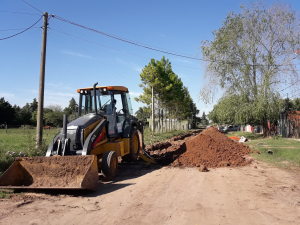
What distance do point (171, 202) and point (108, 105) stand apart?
4.33m

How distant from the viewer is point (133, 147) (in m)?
9.28

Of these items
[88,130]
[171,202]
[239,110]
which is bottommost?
[171,202]

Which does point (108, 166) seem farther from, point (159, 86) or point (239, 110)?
point (159, 86)

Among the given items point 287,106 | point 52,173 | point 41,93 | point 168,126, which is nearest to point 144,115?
point 168,126

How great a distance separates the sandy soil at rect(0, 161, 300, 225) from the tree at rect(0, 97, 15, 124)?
5788 centimetres

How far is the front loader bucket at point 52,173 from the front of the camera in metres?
5.88

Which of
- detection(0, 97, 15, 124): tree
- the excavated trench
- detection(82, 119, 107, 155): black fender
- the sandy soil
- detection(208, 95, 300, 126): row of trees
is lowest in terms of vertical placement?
the sandy soil

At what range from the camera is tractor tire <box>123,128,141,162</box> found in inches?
359

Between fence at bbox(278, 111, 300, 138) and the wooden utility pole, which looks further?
fence at bbox(278, 111, 300, 138)

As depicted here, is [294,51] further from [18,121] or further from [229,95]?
[18,121]

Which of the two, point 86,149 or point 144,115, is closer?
point 86,149

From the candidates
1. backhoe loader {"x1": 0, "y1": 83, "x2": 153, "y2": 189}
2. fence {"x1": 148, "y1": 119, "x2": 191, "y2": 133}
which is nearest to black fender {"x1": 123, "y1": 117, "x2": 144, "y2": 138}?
backhoe loader {"x1": 0, "y1": 83, "x2": 153, "y2": 189}

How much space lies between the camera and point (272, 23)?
66.9 ft

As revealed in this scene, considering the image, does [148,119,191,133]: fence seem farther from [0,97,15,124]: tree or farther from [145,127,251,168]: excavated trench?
[0,97,15,124]: tree
